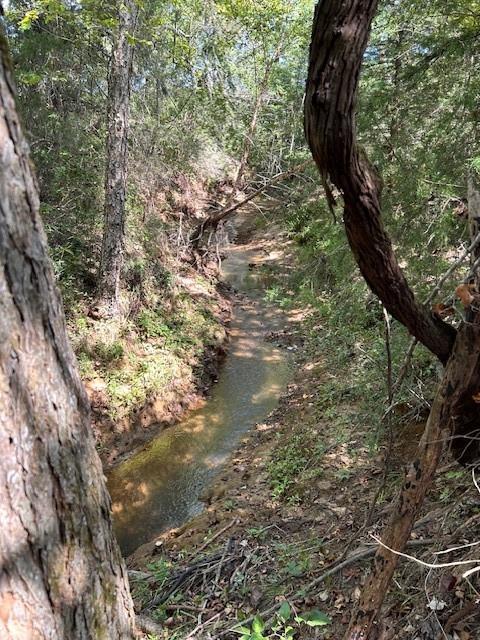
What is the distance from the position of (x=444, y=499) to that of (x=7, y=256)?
10.6 feet

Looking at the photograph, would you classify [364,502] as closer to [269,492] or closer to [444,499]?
[444,499]

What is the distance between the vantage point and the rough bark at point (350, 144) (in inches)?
56.9

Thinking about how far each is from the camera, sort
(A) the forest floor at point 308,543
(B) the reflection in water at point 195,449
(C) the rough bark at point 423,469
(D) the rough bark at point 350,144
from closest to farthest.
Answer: (D) the rough bark at point 350,144 < (C) the rough bark at point 423,469 < (A) the forest floor at point 308,543 < (B) the reflection in water at point 195,449

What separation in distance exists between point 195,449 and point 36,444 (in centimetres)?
563

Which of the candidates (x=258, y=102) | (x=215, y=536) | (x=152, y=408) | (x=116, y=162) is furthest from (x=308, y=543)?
(x=258, y=102)

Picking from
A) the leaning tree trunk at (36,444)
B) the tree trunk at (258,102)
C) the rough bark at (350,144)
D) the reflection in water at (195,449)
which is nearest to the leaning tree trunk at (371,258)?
the rough bark at (350,144)

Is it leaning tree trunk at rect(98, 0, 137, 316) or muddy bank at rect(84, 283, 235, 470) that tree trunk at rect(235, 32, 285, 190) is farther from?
muddy bank at rect(84, 283, 235, 470)

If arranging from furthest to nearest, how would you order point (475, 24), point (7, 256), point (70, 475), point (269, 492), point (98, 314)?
1. point (98, 314)
2. point (269, 492)
3. point (475, 24)
4. point (70, 475)
5. point (7, 256)

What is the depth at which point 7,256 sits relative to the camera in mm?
1135

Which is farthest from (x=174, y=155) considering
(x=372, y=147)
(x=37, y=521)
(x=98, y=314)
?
(x=37, y=521)

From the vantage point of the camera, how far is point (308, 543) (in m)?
3.73

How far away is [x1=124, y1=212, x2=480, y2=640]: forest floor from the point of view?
242cm

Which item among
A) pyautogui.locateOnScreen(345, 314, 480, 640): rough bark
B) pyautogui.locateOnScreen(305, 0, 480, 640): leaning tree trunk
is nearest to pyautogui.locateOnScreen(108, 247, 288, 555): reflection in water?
pyautogui.locateOnScreen(345, 314, 480, 640): rough bark

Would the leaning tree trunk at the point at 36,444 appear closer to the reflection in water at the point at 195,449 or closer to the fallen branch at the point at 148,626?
the fallen branch at the point at 148,626
